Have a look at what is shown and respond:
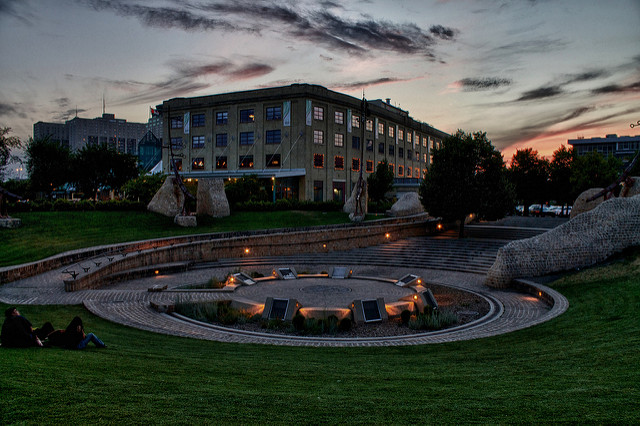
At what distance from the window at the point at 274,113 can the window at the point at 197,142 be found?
40.7ft

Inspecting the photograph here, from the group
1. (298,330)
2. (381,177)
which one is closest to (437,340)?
(298,330)

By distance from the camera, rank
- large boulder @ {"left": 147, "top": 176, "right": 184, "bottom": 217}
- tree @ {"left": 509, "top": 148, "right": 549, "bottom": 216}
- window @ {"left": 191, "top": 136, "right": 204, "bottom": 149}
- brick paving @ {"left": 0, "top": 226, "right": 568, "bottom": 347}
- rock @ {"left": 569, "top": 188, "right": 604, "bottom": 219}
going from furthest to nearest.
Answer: window @ {"left": 191, "top": 136, "right": 204, "bottom": 149} → tree @ {"left": 509, "top": 148, "right": 549, "bottom": 216} → large boulder @ {"left": 147, "top": 176, "right": 184, "bottom": 217} → rock @ {"left": 569, "top": 188, "right": 604, "bottom": 219} → brick paving @ {"left": 0, "top": 226, "right": 568, "bottom": 347}

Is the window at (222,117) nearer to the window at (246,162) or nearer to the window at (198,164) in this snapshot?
the window at (246,162)

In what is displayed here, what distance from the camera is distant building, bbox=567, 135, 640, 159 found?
13575cm

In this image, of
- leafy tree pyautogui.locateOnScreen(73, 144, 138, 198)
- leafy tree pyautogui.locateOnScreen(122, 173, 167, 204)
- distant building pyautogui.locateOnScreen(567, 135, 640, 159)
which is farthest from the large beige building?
distant building pyautogui.locateOnScreen(567, 135, 640, 159)

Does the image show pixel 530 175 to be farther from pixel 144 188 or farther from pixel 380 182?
pixel 144 188

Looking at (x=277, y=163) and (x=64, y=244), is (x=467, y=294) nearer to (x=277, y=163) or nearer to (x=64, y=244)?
(x=64, y=244)

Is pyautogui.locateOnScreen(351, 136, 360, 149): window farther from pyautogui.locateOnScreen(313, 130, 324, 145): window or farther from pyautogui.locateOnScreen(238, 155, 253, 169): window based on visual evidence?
pyautogui.locateOnScreen(238, 155, 253, 169): window

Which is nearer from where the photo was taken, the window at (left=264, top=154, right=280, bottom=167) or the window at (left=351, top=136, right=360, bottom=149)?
the window at (left=264, top=154, right=280, bottom=167)

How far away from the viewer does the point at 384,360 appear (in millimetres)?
9695

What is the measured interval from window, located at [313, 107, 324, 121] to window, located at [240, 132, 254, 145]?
10234mm

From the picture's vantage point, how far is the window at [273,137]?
63875mm

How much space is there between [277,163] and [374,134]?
19.8 metres

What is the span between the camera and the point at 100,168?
171ft
